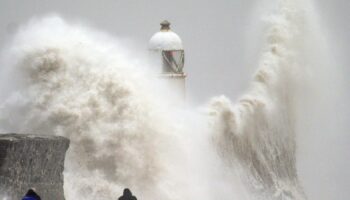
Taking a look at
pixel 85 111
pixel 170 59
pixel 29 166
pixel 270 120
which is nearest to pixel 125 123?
pixel 85 111

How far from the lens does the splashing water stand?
37.9 m

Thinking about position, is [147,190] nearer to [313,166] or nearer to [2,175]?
[2,175]

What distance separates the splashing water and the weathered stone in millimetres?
3431

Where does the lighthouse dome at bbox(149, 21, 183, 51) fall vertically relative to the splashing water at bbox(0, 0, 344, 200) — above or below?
above

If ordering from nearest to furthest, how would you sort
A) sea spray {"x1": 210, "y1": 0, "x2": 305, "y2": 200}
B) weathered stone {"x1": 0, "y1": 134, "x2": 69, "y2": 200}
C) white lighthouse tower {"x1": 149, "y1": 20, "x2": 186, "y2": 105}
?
weathered stone {"x1": 0, "y1": 134, "x2": 69, "y2": 200}, white lighthouse tower {"x1": 149, "y1": 20, "x2": 186, "y2": 105}, sea spray {"x1": 210, "y1": 0, "x2": 305, "y2": 200}

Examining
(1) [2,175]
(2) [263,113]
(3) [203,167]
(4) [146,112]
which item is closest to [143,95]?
(4) [146,112]

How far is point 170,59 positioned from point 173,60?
3.5 inches

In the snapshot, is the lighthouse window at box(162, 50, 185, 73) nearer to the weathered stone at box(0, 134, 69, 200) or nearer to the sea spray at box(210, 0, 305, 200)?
the sea spray at box(210, 0, 305, 200)

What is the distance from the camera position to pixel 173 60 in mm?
42812

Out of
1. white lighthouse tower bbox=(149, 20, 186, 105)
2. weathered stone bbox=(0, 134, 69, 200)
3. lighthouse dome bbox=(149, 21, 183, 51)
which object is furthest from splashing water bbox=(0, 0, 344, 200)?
weathered stone bbox=(0, 134, 69, 200)

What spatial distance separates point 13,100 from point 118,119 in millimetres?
2606

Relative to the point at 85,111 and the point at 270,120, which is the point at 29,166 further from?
the point at 270,120

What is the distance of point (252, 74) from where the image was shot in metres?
46.5

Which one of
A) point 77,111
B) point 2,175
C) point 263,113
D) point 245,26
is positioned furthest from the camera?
point 245,26
